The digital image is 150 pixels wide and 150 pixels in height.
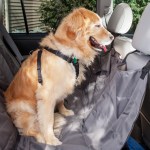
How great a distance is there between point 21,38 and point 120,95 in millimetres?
1976

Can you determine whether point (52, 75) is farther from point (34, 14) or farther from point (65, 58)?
point (34, 14)

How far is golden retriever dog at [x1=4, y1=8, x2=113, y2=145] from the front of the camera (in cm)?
239

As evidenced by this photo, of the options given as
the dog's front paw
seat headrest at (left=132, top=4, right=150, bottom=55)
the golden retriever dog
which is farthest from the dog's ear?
the dog's front paw

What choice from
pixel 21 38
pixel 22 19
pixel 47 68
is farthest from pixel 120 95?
pixel 22 19

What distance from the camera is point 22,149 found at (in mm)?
2221

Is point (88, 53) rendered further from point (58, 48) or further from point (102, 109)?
point (102, 109)

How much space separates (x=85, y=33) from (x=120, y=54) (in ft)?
1.15

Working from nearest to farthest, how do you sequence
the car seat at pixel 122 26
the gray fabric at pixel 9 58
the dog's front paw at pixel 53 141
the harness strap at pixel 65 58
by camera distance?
the dog's front paw at pixel 53 141
the harness strap at pixel 65 58
the car seat at pixel 122 26
the gray fabric at pixel 9 58

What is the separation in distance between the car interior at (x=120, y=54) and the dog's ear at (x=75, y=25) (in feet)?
1.20

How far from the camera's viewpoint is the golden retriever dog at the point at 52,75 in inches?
94.3

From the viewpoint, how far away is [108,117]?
2.22 meters

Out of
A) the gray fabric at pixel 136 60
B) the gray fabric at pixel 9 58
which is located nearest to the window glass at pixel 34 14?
the gray fabric at pixel 9 58

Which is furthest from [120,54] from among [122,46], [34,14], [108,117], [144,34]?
[34,14]

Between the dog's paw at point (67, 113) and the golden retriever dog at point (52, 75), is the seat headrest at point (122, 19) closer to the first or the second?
the golden retriever dog at point (52, 75)
